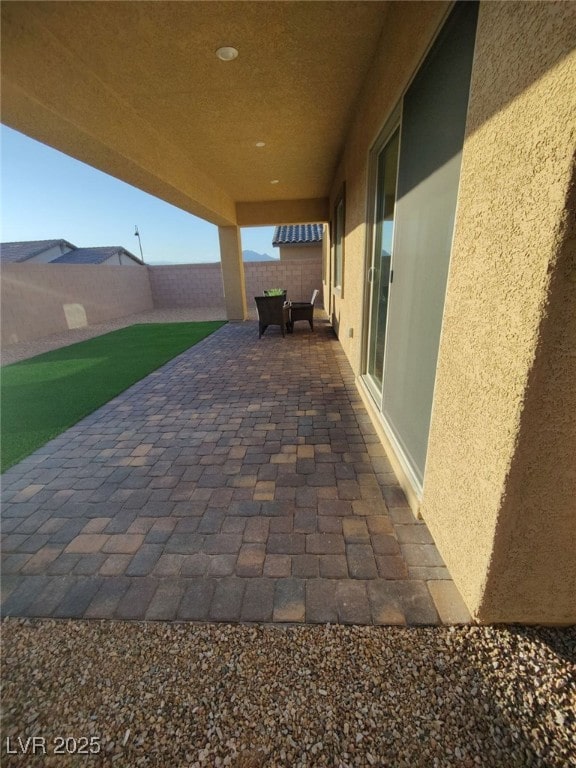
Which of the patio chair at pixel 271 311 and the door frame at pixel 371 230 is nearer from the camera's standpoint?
the door frame at pixel 371 230

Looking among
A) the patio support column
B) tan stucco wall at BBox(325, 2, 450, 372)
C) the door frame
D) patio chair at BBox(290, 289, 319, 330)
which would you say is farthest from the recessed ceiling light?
the patio support column

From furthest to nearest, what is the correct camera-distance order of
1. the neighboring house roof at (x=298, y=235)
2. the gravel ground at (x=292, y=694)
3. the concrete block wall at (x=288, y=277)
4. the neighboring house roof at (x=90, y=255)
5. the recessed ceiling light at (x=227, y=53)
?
the neighboring house roof at (x=90, y=255) → the neighboring house roof at (x=298, y=235) → the concrete block wall at (x=288, y=277) → the recessed ceiling light at (x=227, y=53) → the gravel ground at (x=292, y=694)

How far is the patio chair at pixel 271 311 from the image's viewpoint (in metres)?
6.84

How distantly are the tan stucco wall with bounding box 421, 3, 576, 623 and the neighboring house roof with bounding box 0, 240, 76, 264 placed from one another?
21.6 meters

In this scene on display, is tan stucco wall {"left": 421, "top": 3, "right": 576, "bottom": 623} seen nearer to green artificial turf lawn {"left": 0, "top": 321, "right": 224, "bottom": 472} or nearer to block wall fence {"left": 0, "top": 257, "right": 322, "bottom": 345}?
green artificial turf lawn {"left": 0, "top": 321, "right": 224, "bottom": 472}

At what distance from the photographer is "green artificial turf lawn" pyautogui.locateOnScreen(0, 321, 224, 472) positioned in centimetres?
332

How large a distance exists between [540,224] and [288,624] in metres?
1.76

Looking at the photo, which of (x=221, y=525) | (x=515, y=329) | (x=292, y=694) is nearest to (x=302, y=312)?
(x=221, y=525)

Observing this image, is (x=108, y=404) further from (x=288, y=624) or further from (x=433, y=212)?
(x=433, y=212)

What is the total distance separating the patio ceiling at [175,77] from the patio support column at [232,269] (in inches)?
162

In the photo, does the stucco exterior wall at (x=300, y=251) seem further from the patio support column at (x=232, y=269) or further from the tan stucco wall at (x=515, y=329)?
the tan stucco wall at (x=515, y=329)

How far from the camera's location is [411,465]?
2.24 metres

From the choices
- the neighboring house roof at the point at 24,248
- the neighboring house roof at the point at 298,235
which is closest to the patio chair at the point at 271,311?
the neighboring house roof at the point at 298,235

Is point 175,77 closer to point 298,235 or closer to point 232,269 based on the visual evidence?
point 232,269
